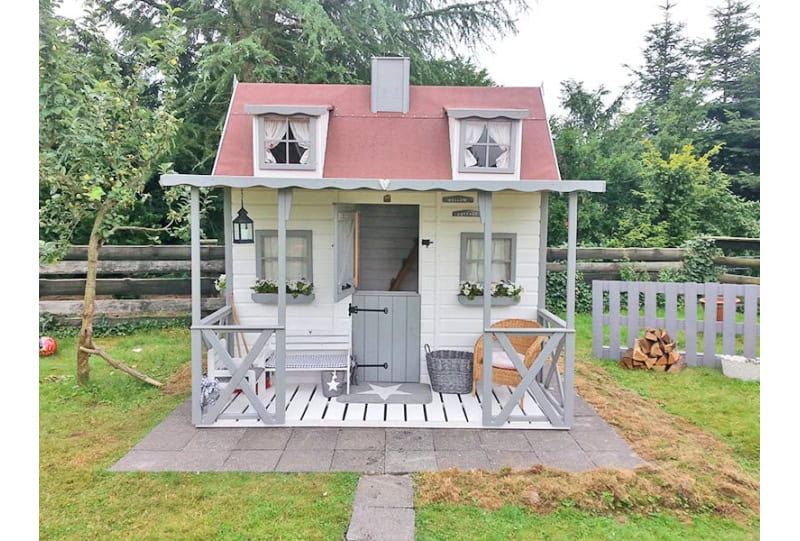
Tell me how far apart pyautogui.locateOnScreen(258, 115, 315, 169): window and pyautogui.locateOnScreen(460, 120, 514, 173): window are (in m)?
1.63

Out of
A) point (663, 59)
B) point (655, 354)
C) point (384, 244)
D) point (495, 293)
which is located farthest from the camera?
point (663, 59)

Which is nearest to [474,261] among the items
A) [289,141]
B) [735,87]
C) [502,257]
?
[502,257]

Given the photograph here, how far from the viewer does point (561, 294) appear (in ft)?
32.3

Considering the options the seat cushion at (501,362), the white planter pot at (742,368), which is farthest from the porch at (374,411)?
the white planter pot at (742,368)

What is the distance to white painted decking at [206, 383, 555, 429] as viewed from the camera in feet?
15.7

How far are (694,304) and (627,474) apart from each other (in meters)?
3.95

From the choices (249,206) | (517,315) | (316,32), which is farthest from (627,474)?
(316,32)

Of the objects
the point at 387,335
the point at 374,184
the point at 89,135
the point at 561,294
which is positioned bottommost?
the point at 387,335

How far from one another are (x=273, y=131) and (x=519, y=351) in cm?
357

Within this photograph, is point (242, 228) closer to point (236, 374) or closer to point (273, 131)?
point (273, 131)

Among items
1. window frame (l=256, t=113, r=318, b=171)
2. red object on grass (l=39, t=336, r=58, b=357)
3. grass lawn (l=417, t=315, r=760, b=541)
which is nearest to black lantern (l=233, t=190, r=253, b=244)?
window frame (l=256, t=113, r=318, b=171)

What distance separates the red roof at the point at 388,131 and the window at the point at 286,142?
284 mm

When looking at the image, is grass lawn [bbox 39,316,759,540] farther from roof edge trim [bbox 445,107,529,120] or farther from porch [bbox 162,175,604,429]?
roof edge trim [bbox 445,107,529,120]
